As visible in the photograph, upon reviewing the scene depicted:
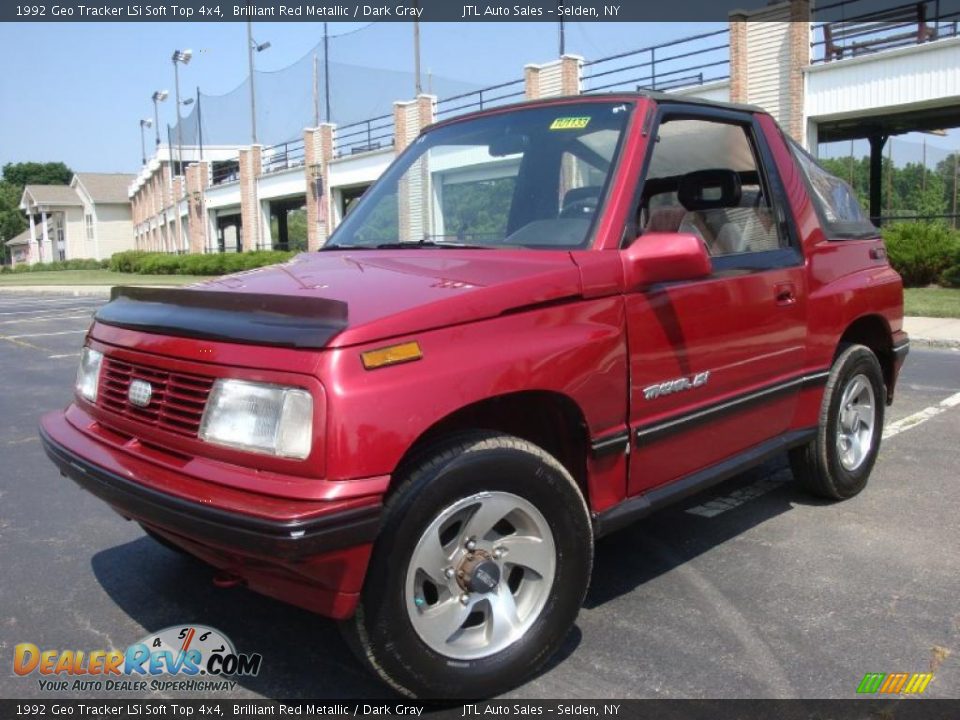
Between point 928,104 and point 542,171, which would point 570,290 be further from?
point 928,104

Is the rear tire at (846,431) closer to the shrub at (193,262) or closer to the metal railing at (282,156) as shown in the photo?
the shrub at (193,262)

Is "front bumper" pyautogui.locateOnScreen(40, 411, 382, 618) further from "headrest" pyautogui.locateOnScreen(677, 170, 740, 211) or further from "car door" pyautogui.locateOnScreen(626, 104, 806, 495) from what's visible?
"headrest" pyautogui.locateOnScreen(677, 170, 740, 211)

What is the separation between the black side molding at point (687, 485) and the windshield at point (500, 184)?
0.97 metres

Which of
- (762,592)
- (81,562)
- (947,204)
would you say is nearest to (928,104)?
(762,592)

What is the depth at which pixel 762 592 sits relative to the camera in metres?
3.46

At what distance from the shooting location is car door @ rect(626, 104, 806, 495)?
3.17m

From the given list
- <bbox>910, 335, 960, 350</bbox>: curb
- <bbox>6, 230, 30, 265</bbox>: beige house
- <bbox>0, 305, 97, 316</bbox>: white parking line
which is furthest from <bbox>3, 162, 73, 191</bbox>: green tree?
<bbox>910, 335, 960, 350</bbox>: curb

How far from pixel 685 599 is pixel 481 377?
1474 millimetres

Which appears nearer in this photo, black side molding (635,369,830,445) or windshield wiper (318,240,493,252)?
black side molding (635,369,830,445)

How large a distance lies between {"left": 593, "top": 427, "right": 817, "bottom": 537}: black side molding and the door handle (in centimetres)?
64

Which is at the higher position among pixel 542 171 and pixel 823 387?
pixel 542 171

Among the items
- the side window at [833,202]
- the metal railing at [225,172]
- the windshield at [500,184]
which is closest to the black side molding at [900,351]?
the side window at [833,202]

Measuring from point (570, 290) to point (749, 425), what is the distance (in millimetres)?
1318

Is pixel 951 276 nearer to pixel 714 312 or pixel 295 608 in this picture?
pixel 714 312
